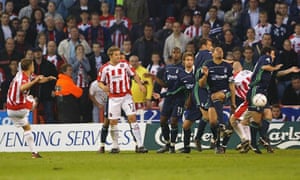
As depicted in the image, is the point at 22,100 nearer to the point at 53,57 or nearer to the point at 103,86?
the point at 103,86

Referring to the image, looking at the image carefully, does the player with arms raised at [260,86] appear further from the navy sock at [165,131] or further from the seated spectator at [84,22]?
the seated spectator at [84,22]

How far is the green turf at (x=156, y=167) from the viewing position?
17125 mm

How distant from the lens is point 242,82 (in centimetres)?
2558

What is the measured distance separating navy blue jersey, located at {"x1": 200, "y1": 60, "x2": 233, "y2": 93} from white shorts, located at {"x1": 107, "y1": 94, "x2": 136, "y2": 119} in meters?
2.07

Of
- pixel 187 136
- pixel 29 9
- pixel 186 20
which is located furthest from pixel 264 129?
pixel 29 9

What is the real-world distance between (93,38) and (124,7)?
156 centimetres

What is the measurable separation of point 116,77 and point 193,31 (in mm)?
6808

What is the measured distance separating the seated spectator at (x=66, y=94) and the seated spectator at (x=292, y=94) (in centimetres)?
571

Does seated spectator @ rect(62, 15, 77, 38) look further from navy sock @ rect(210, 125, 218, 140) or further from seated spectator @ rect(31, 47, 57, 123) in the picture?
navy sock @ rect(210, 125, 218, 140)

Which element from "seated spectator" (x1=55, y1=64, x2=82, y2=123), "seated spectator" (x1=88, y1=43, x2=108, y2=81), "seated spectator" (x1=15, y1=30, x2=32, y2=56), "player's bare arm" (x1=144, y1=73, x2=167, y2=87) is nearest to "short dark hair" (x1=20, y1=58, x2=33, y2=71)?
"player's bare arm" (x1=144, y1=73, x2=167, y2=87)

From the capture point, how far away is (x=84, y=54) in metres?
29.7

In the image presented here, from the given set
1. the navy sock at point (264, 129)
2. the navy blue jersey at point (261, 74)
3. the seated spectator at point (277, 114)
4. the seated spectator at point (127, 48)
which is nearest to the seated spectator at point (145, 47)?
the seated spectator at point (127, 48)

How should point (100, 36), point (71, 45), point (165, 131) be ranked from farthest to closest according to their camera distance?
point (100, 36) < point (71, 45) < point (165, 131)

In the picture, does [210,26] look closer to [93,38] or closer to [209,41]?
[93,38]
